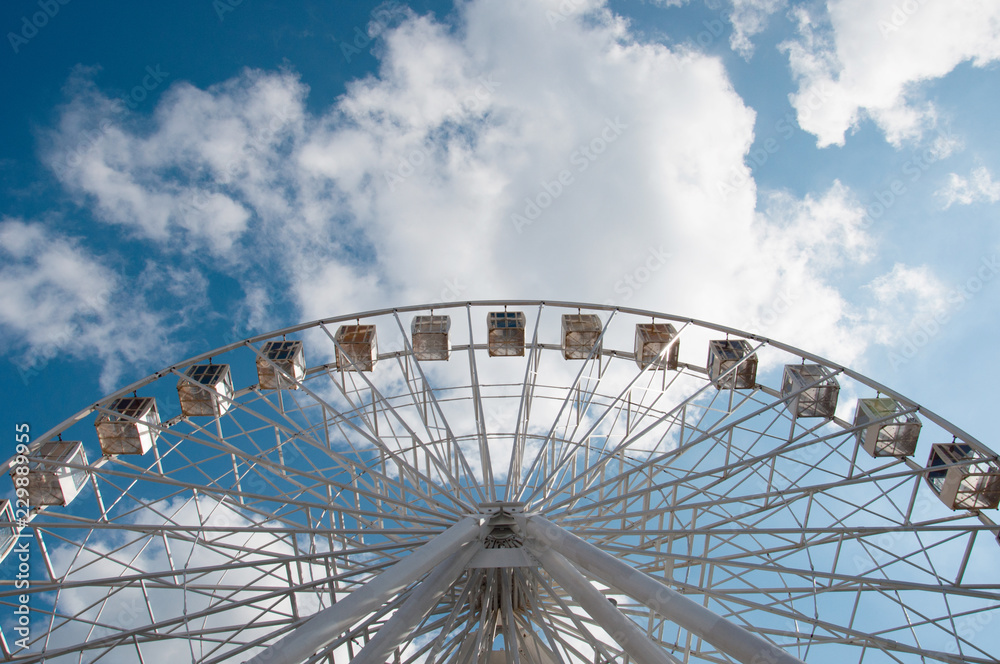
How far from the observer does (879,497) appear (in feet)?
53.0

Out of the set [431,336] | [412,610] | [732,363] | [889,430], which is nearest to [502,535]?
[412,610]

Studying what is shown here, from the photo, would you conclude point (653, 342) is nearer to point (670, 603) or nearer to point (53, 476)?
point (670, 603)

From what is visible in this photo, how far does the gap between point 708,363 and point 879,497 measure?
7074 mm

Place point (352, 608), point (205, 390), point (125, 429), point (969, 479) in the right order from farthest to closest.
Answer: point (205, 390), point (125, 429), point (969, 479), point (352, 608)

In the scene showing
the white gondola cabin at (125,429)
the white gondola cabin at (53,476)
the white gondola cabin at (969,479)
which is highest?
the white gondola cabin at (125,429)

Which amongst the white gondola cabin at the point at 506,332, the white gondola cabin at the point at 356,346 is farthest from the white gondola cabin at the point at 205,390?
the white gondola cabin at the point at 506,332

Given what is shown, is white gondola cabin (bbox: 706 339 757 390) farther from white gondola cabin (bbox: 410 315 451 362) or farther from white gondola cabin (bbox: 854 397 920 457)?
white gondola cabin (bbox: 410 315 451 362)

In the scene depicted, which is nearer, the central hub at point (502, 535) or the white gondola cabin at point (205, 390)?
the central hub at point (502, 535)

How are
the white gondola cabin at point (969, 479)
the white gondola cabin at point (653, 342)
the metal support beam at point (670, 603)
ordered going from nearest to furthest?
the metal support beam at point (670, 603) < the white gondola cabin at point (969, 479) < the white gondola cabin at point (653, 342)

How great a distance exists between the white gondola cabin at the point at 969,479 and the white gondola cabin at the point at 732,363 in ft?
20.4

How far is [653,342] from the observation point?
2119 centimetres

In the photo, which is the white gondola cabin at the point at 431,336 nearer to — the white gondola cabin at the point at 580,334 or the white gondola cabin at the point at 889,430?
the white gondola cabin at the point at 580,334

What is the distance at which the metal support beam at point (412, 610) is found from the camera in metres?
9.41

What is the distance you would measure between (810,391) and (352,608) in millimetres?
16967
